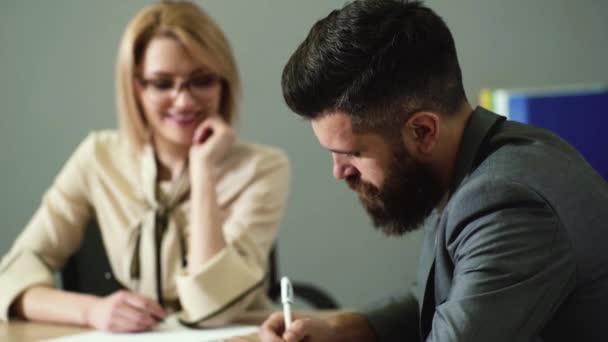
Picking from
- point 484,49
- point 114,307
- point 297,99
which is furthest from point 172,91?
point 484,49

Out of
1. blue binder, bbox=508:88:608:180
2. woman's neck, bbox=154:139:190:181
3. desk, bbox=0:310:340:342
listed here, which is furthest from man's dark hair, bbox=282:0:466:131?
blue binder, bbox=508:88:608:180

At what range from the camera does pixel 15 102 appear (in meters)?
2.71

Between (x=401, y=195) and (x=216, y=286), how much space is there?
0.61 meters

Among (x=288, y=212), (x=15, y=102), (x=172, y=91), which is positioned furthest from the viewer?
(x=288, y=212)

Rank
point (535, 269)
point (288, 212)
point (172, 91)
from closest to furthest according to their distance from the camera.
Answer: point (535, 269), point (172, 91), point (288, 212)

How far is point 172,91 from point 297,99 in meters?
0.86

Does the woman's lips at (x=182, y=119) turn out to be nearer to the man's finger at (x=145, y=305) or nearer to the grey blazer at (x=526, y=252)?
the man's finger at (x=145, y=305)

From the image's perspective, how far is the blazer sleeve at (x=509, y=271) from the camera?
2.80 feet

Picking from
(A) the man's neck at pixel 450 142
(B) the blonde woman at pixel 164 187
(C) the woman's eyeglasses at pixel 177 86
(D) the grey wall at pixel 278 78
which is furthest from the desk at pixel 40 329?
(D) the grey wall at pixel 278 78

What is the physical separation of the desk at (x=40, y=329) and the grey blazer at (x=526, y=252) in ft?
1.90

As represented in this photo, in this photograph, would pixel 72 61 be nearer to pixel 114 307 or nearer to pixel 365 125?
pixel 114 307

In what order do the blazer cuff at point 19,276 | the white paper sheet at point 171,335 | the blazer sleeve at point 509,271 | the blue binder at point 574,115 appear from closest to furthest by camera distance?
the blazer sleeve at point 509,271, the white paper sheet at point 171,335, the blazer cuff at point 19,276, the blue binder at point 574,115

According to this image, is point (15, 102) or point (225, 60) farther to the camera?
point (15, 102)

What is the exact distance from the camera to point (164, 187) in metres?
1.85
